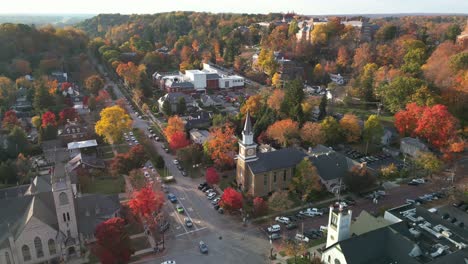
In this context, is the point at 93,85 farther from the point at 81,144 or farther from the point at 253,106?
the point at 253,106

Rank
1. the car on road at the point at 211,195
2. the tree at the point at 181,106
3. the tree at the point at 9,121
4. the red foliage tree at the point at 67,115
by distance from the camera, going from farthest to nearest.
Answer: the tree at the point at 181,106, the red foliage tree at the point at 67,115, the tree at the point at 9,121, the car on road at the point at 211,195

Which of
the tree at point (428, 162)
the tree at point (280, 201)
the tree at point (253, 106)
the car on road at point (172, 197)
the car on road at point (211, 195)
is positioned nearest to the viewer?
the tree at point (280, 201)

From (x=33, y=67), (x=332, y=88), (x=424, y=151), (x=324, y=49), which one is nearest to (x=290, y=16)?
(x=324, y=49)

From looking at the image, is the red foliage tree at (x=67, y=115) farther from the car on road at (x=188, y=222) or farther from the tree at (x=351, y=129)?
the tree at (x=351, y=129)

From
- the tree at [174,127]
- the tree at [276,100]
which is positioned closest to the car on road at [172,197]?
the tree at [174,127]

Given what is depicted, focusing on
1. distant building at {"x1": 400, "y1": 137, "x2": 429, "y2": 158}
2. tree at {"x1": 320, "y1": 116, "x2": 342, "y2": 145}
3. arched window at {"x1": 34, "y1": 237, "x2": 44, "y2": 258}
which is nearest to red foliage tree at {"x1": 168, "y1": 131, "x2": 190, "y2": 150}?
tree at {"x1": 320, "y1": 116, "x2": 342, "y2": 145}

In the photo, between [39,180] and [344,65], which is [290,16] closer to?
[344,65]

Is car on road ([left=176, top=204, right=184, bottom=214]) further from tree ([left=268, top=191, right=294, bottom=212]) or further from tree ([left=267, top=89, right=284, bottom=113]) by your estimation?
tree ([left=267, top=89, right=284, bottom=113])
